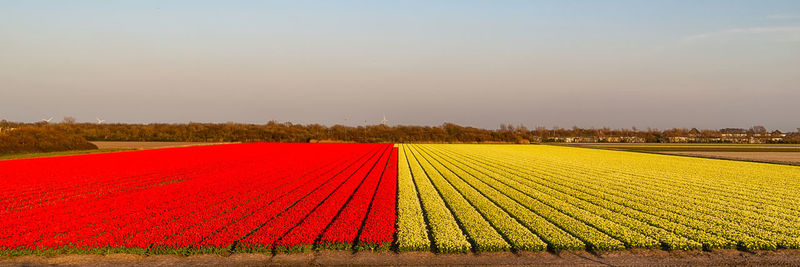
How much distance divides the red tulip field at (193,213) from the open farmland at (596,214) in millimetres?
1357

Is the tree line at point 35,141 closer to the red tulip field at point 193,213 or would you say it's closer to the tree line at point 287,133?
the red tulip field at point 193,213

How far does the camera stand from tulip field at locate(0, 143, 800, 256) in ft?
28.4

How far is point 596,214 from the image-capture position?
11.7 meters

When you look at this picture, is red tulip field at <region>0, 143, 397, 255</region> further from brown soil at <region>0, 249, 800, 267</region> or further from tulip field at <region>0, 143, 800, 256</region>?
brown soil at <region>0, 249, 800, 267</region>

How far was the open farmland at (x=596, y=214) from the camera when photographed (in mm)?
8781

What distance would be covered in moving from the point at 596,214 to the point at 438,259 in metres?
5.96

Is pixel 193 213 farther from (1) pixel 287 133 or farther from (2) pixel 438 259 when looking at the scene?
(1) pixel 287 133

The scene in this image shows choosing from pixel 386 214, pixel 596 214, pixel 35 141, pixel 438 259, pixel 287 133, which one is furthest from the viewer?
pixel 287 133

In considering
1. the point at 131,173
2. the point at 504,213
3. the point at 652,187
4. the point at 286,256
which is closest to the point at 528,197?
the point at 504,213

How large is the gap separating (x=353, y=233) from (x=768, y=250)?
26.8 feet

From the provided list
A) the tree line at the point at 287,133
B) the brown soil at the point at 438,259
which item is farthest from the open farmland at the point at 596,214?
the tree line at the point at 287,133

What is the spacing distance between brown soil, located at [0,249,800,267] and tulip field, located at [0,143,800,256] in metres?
0.28

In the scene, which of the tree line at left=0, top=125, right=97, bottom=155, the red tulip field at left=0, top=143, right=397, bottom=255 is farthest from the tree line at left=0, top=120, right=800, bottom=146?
the red tulip field at left=0, top=143, right=397, bottom=255

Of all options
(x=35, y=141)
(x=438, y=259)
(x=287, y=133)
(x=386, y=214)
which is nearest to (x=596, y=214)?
(x=386, y=214)
